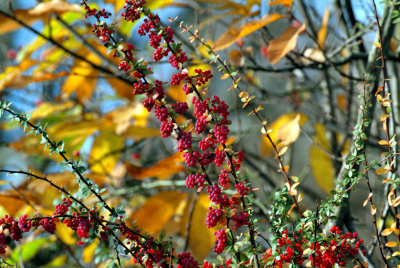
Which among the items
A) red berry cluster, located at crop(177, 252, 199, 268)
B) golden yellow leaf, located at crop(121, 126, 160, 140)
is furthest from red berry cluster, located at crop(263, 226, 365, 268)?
Result: golden yellow leaf, located at crop(121, 126, 160, 140)

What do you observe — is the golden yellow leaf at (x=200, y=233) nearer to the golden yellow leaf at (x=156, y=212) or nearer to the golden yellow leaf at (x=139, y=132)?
the golden yellow leaf at (x=156, y=212)

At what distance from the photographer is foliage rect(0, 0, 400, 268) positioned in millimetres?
681

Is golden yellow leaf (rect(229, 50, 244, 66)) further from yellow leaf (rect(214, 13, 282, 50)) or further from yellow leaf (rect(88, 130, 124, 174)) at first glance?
yellow leaf (rect(88, 130, 124, 174))

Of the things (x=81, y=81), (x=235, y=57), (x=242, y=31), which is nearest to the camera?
(x=242, y=31)

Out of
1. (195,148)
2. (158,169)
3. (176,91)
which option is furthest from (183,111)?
(176,91)

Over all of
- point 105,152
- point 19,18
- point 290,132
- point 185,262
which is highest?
point 19,18

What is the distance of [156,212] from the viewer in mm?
1346

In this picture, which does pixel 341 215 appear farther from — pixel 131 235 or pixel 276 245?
pixel 131 235

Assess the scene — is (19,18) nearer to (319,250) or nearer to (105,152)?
(105,152)

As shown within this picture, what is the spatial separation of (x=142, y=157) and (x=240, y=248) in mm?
1627

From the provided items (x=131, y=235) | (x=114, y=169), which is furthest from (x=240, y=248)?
(x=114, y=169)

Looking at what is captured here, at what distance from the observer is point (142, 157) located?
7.54 ft

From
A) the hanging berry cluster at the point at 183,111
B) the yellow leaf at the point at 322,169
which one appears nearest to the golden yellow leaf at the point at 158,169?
the hanging berry cluster at the point at 183,111

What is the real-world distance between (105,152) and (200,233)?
0.61 m
